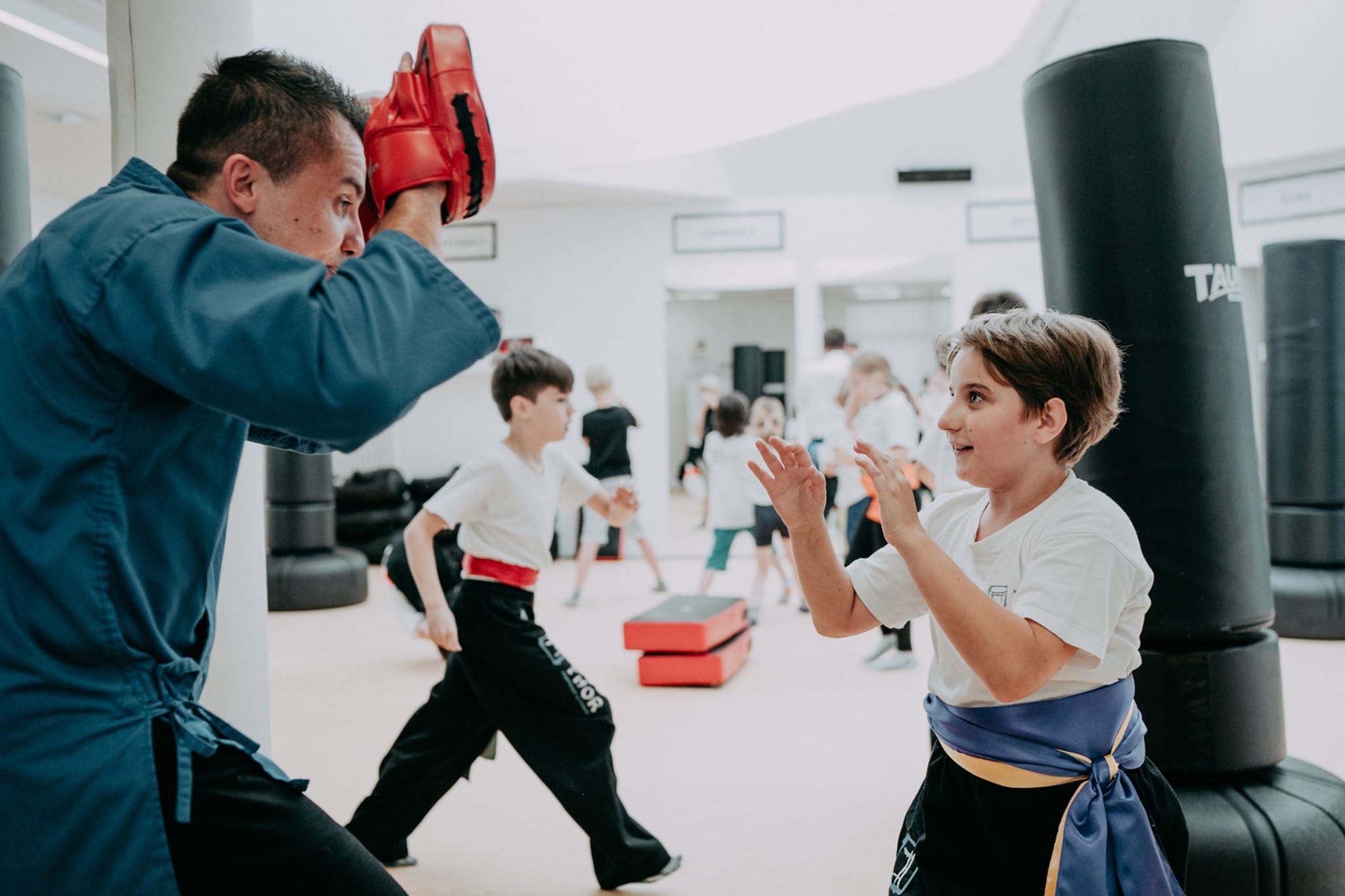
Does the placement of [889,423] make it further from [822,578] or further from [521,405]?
[822,578]

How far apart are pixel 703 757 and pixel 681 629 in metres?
1.10

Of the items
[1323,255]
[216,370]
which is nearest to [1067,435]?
[216,370]

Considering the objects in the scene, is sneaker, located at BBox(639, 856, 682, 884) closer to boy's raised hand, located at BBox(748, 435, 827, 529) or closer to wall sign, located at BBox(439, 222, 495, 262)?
boy's raised hand, located at BBox(748, 435, 827, 529)

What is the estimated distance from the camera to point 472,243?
1090 cm

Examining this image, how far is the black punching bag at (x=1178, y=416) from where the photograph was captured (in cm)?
243

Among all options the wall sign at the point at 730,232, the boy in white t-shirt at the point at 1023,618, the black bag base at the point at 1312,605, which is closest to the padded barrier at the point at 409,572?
the boy in white t-shirt at the point at 1023,618

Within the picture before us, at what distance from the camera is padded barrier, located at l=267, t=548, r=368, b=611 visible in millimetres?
A: 7750

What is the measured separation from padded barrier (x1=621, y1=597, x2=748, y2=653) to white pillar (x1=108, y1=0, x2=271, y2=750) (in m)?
2.63

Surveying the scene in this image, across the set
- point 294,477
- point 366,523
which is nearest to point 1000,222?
point 366,523

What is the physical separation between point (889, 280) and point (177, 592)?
32.0 feet

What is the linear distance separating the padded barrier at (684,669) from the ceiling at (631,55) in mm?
3181

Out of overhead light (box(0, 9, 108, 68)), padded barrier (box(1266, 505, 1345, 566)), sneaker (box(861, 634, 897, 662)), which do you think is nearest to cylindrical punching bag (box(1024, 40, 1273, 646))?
sneaker (box(861, 634, 897, 662))

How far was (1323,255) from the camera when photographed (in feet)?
19.8

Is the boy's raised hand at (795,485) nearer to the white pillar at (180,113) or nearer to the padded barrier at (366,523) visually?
the white pillar at (180,113)
